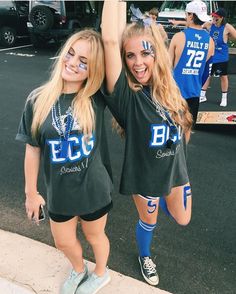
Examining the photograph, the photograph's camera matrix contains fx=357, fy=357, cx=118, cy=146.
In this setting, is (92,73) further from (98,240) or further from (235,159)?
(235,159)

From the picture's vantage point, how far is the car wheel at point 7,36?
12.7 metres

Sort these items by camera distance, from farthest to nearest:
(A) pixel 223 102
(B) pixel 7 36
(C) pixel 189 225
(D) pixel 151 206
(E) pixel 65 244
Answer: (B) pixel 7 36 < (A) pixel 223 102 < (C) pixel 189 225 < (D) pixel 151 206 < (E) pixel 65 244

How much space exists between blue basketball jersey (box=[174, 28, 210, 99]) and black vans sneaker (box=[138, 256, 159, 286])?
93.4 inches

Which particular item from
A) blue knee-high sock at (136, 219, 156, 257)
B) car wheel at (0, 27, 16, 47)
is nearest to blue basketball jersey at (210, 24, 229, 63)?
blue knee-high sock at (136, 219, 156, 257)

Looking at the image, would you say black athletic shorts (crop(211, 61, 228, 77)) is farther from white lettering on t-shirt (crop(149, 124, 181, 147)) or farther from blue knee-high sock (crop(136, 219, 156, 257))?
white lettering on t-shirt (crop(149, 124, 181, 147))

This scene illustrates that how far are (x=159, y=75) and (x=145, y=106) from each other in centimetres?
20

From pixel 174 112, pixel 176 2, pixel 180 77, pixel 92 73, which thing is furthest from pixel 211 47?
pixel 176 2

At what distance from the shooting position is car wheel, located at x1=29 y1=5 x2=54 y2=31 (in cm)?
1148

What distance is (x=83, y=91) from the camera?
73.0 inches

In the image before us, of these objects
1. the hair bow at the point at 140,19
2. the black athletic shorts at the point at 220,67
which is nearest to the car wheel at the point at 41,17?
the black athletic shorts at the point at 220,67

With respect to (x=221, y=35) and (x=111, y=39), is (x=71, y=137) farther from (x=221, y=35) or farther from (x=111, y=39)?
(x=221, y=35)

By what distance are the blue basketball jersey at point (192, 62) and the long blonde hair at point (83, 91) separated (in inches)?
103

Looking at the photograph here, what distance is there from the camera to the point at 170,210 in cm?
238

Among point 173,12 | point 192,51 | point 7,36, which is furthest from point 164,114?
point 7,36
